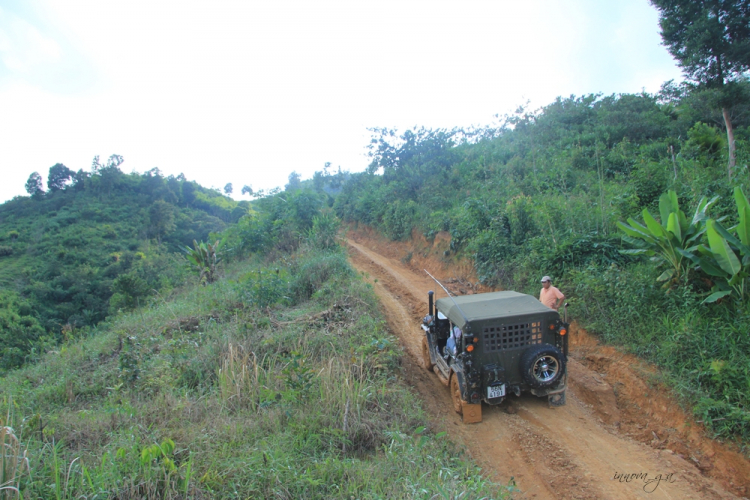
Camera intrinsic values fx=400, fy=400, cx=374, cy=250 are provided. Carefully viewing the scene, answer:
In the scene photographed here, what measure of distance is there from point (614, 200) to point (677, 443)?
21.5 ft

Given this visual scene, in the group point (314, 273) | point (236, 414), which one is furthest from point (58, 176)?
point (236, 414)

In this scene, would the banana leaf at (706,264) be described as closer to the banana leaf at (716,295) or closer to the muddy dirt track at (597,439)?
the banana leaf at (716,295)

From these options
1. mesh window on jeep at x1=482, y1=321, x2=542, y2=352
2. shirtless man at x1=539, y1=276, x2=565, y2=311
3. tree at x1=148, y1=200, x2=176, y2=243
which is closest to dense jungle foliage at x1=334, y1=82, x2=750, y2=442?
shirtless man at x1=539, y1=276, x2=565, y2=311

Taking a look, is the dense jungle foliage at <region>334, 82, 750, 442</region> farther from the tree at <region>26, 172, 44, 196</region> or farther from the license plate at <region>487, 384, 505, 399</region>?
the tree at <region>26, 172, 44, 196</region>

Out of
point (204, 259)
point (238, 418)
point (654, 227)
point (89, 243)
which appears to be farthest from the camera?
point (89, 243)

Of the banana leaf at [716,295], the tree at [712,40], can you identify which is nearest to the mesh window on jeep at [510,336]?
the banana leaf at [716,295]

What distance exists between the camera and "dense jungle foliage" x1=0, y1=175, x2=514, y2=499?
3484 mm

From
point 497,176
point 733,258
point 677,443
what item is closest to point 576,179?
point 497,176

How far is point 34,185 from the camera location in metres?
46.6

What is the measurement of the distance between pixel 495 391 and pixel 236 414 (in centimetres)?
345

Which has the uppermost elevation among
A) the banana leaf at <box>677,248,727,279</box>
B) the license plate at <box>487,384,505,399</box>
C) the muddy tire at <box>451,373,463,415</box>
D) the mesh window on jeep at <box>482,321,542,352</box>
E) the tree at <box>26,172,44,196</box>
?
the tree at <box>26,172,44,196</box>

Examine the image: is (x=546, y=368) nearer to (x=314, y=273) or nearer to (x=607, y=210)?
(x=607, y=210)

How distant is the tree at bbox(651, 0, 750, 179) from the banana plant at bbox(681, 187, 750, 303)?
23.3 feet

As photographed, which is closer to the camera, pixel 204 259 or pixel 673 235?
pixel 673 235
